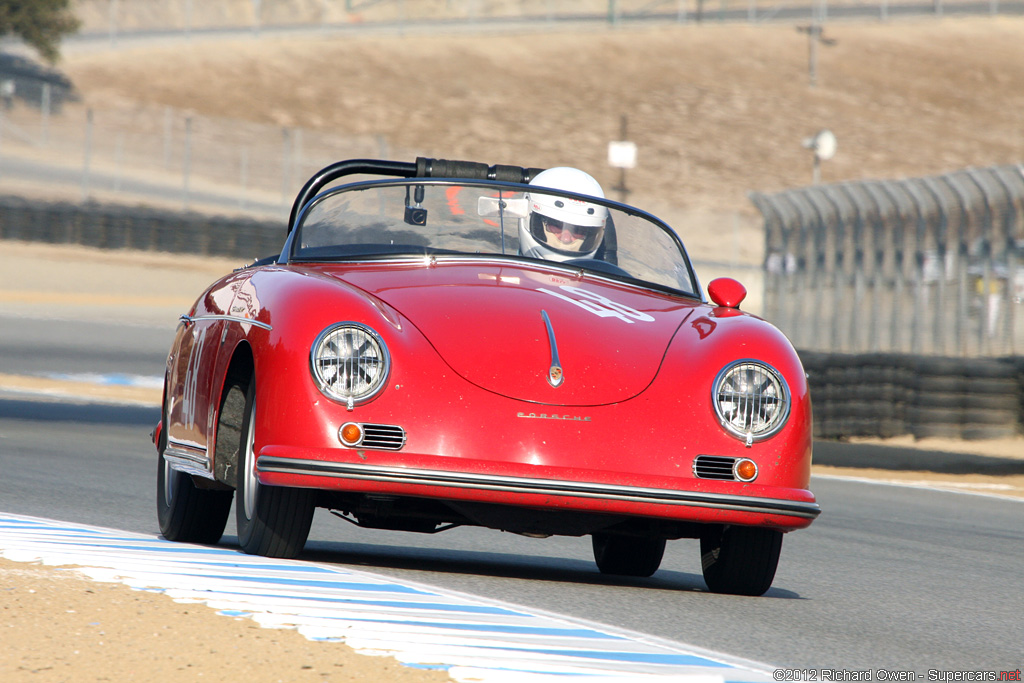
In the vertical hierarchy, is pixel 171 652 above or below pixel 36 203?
below

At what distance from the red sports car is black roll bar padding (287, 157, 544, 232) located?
0.83 meters

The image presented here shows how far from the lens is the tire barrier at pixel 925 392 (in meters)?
15.0

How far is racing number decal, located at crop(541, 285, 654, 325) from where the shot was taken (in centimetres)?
557

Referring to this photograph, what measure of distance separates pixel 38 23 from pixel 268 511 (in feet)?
162

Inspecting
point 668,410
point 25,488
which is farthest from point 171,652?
point 25,488

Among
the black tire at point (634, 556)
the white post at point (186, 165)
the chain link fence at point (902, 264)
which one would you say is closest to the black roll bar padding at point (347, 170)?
the black tire at point (634, 556)

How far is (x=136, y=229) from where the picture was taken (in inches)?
1283

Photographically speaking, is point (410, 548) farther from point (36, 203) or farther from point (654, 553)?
point (36, 203)

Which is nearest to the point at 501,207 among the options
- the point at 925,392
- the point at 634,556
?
the point at 634,556

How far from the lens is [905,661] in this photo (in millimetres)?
4629

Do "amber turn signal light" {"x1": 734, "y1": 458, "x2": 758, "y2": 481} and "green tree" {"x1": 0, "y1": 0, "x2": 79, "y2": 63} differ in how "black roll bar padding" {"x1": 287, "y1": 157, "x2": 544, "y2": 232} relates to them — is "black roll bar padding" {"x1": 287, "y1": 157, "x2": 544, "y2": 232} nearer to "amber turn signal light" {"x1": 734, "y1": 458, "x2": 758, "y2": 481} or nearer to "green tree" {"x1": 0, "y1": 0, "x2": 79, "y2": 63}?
"amber turn signal light" {"x1": 734, "y1": 458, "x2": 758, "y2": 481}

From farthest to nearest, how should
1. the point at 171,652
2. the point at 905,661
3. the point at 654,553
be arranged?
the point at 654,553
the point at 905,661
the point at 171,652

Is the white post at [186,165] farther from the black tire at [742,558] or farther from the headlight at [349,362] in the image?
the headlight at [349,362]

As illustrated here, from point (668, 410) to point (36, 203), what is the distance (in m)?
29.6
